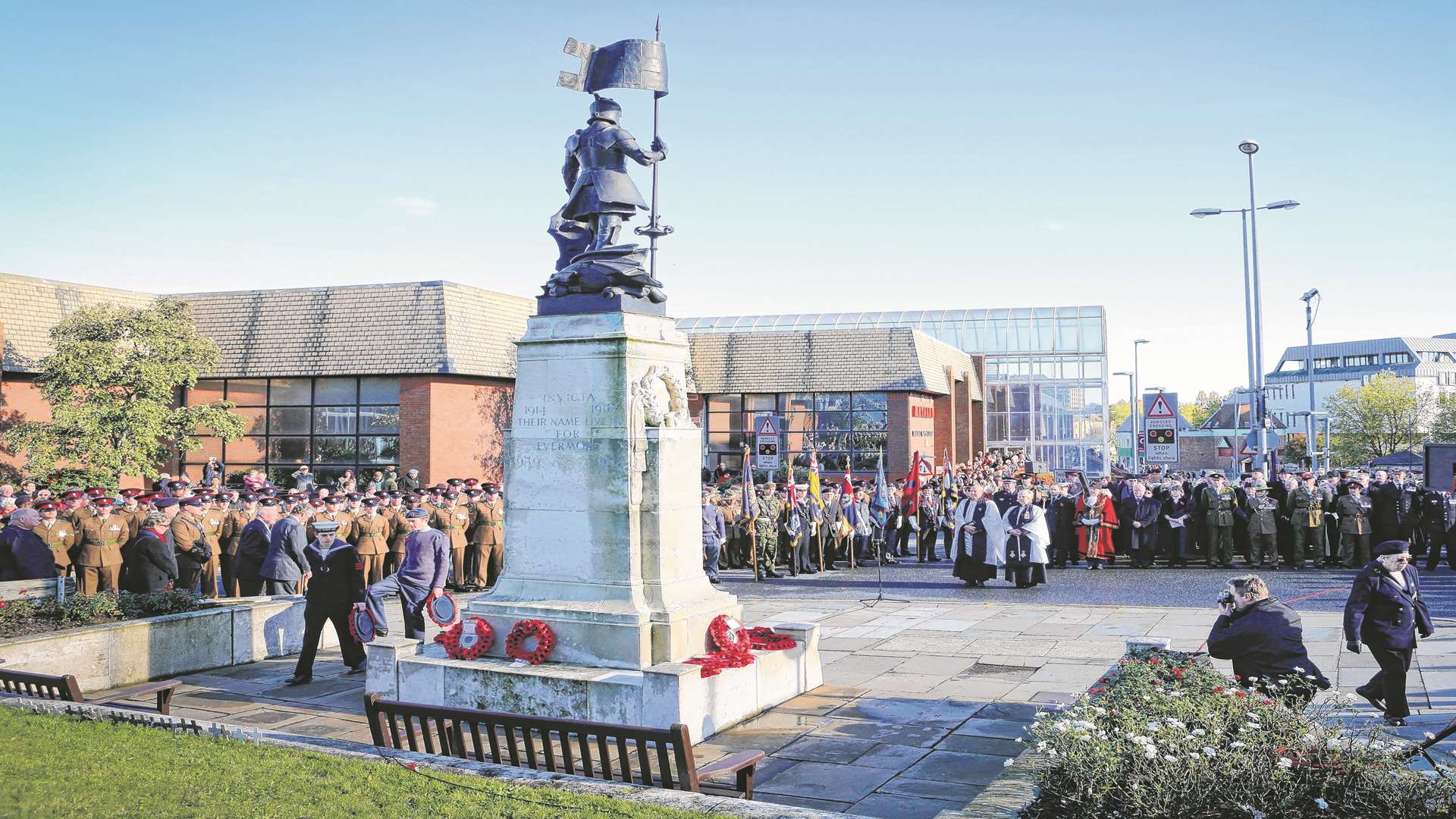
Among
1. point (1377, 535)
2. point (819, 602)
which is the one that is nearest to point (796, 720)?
point (819, 602)

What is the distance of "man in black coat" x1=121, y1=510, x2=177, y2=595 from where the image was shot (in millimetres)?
13664

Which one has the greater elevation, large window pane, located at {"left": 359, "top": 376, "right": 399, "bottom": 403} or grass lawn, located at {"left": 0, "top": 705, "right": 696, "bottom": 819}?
large window pane, located at {"left": 359, "top": 376, "right": 399, "bottom": 403}

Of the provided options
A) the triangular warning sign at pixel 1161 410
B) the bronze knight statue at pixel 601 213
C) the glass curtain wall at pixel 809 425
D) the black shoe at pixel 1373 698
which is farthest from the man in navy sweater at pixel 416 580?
the glass curtain wall at pixel 809 425

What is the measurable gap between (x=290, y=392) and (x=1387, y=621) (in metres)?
28.6

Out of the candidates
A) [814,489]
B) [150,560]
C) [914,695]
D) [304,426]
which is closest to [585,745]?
[914,695]

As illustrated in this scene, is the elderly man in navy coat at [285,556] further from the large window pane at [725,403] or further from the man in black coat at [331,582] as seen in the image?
the large window pane at [725,403]

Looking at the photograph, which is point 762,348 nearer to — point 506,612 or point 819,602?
point 819,602

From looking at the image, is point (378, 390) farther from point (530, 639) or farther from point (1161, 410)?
point (530, 639)

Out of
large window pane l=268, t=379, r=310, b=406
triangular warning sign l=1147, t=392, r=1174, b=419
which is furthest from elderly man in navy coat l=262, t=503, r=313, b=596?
large window pane l=268, t=379, r=310, b=406

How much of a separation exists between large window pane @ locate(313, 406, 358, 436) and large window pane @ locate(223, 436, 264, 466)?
173 centimetres

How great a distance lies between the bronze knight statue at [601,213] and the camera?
1032 centimetres

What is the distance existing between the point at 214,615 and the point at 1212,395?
183 meters

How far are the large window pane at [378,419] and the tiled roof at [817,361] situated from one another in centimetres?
1045

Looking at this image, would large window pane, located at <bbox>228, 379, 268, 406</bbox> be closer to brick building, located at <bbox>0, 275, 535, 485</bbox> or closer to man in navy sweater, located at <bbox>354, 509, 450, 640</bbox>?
brick building, located at <bbox>0, 275, 535, 485</bbox>
